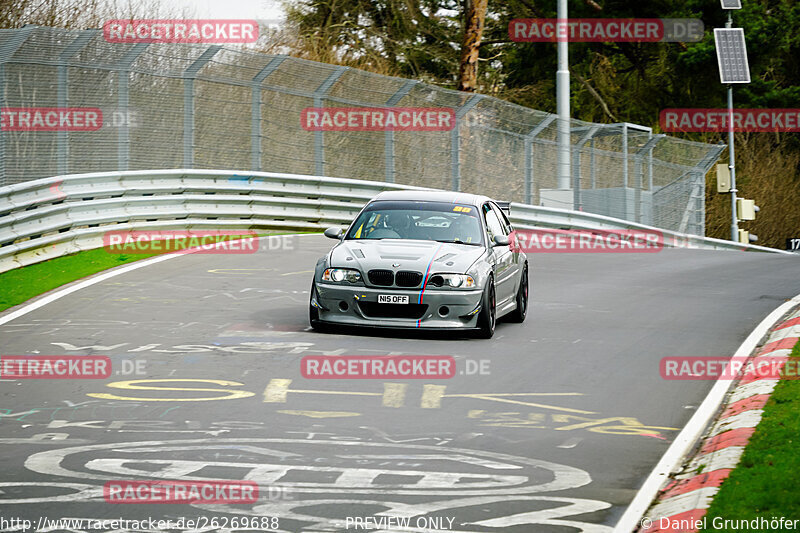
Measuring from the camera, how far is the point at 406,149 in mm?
25312

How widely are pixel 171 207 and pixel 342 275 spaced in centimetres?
893

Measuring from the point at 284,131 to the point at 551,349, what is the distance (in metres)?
12.4

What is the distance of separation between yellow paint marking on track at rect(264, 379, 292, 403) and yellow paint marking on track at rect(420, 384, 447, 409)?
1.07m

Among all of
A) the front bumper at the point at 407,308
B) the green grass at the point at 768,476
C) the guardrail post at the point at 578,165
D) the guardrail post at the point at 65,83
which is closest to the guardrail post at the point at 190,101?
the guardrail post at the point at 65,83

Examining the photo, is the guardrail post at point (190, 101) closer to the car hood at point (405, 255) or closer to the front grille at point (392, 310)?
the car hood at point (405, 255)

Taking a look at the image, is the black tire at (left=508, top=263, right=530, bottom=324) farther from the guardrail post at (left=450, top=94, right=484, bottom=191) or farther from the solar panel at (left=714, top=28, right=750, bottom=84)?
the solar panel at (left=714, top=28, right=750, bottom=84)

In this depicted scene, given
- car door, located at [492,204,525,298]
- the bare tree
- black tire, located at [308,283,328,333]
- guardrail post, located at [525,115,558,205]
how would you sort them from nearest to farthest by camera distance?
black tire, located at [308,283,328,333], car door, located at [492,204,525,298], guardrail post, located at [525,115,558,205], the bare tree

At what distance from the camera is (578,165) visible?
28578mm

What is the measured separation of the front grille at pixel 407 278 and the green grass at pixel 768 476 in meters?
4.44

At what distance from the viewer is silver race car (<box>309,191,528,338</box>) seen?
12.0 meters

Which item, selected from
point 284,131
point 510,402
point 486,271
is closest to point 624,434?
point 510,402

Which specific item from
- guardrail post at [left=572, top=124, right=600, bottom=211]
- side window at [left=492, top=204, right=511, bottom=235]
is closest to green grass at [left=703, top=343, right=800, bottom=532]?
side window at [left=492, top=204, right=511, bottom=235]

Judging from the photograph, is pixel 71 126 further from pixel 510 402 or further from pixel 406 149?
pixel 510 402

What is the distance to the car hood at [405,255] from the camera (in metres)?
12.1
